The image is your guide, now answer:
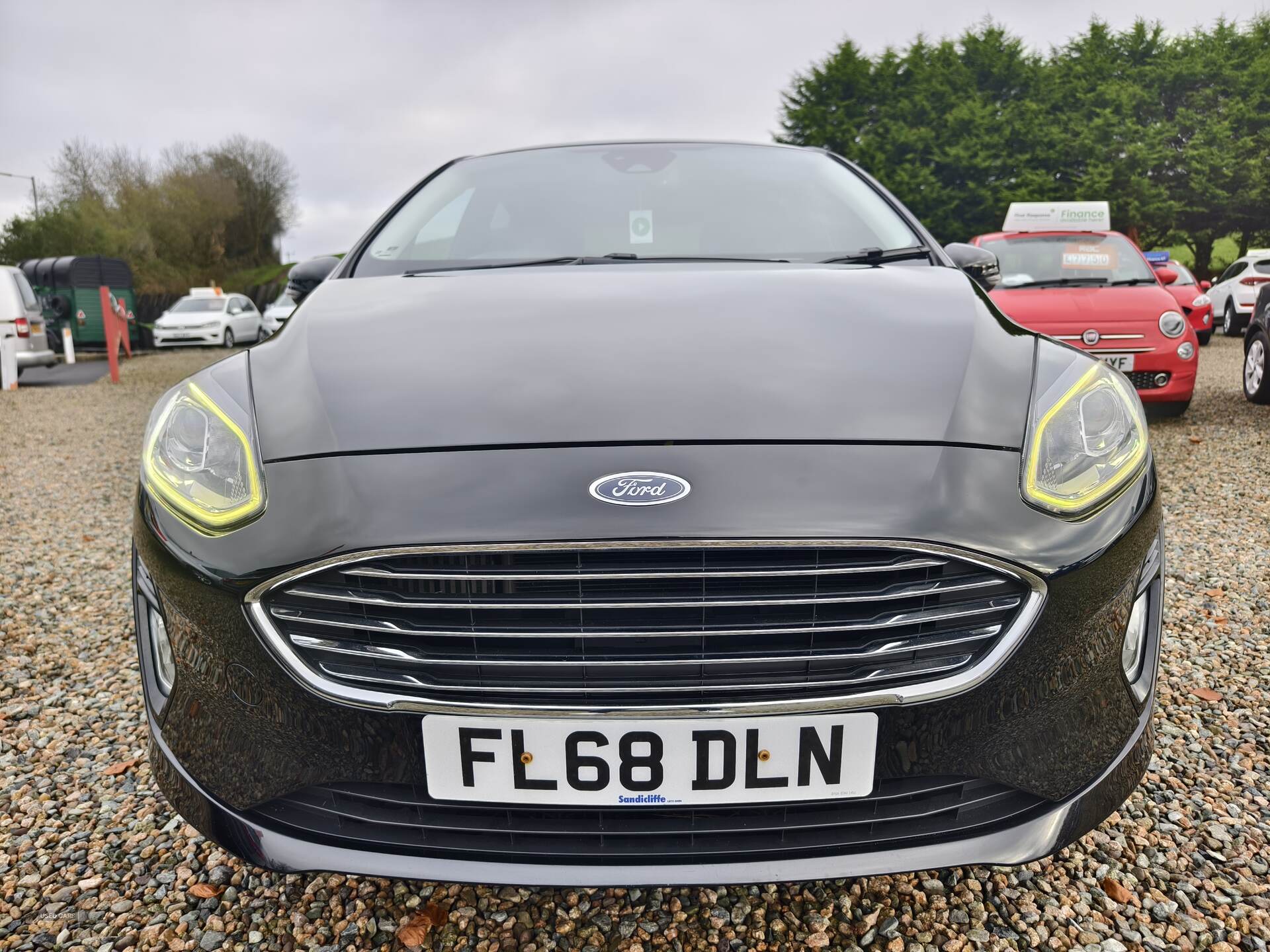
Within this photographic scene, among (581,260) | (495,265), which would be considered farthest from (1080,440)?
(495,265)

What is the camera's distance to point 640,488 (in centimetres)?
128

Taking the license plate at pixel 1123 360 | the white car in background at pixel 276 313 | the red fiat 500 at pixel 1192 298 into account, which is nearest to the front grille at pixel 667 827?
the license plate at pixel 1123 360

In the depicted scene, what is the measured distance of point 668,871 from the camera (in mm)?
1253

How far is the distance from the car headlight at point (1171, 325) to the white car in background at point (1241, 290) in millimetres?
10387

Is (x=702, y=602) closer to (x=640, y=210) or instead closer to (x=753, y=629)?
(x=753, y=629)

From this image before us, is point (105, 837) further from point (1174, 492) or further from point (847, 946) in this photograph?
point (1174, 492)

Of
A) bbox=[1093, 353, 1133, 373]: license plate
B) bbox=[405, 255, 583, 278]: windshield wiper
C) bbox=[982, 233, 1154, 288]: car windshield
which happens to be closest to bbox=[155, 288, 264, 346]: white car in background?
bbox=[982, 233, 1154, 288]: car windshield

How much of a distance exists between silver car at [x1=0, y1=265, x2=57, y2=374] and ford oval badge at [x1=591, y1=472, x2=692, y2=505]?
1345cm

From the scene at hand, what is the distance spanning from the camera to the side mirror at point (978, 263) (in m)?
2.46

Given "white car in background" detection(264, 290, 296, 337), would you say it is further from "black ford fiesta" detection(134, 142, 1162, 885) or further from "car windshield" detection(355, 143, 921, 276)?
"black ford fiesta" detection(134, 142, 1162, 885)

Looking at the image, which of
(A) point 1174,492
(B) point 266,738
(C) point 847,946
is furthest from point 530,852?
(A) point 1174,492

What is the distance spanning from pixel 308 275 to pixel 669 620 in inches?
67.2

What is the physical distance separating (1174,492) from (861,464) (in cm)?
414

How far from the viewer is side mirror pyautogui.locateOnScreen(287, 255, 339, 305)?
2467 mm
